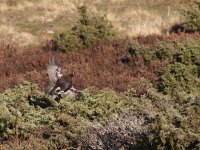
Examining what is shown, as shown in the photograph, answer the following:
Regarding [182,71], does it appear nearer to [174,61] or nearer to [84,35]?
[174,61]

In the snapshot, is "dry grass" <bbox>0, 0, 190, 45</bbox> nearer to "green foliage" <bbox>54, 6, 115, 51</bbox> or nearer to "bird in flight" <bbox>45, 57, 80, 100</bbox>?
"green foliage" <bbox>54, 6, 115, 51</bbox>

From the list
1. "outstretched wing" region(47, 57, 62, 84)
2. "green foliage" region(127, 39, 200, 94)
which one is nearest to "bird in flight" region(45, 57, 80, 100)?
"outstretched wing" region(47, 57, 62, 84)

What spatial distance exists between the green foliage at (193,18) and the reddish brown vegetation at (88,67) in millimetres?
2514

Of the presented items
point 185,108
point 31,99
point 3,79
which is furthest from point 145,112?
point 3,79

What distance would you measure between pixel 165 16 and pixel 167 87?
12.0 m

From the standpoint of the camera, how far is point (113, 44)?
1523 cm

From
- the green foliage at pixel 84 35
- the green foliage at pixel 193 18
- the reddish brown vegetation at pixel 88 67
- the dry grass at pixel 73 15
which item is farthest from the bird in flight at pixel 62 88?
the dry grass at pixel 73 15

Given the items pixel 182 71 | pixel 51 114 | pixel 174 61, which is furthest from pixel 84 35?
pixel 51 114

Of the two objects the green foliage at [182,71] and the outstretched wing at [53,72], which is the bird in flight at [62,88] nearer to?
the outstretched wing at [53,72]

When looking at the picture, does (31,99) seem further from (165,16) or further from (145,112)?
(165,16)

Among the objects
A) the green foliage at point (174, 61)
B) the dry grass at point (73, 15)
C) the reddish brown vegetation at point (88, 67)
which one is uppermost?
the green foliage at point (174, 61)

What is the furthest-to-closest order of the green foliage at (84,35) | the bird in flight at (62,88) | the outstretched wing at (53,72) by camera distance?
the green foliage at (84,35) → the outstretched wing at (53,72) → the bird in flight at (62,88)

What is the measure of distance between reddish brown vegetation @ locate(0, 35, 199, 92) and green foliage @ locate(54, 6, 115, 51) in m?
0.47

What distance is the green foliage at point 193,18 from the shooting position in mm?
17734
